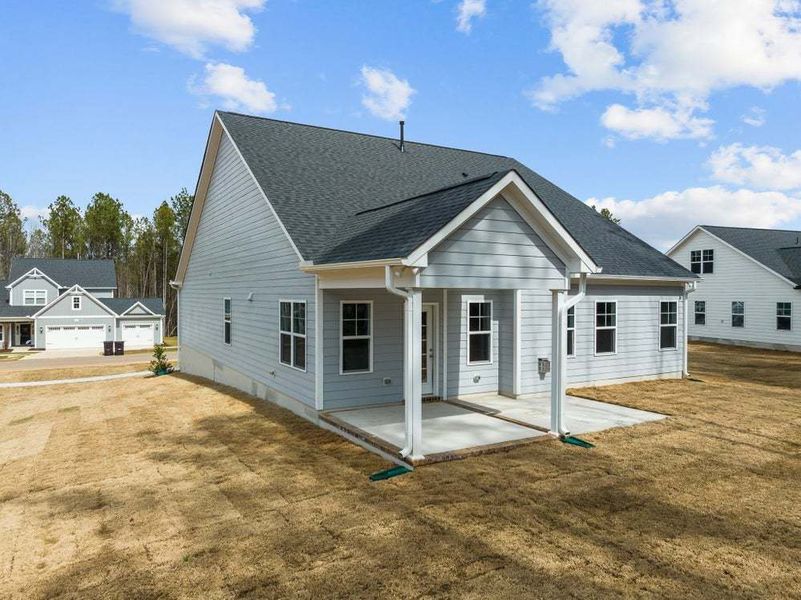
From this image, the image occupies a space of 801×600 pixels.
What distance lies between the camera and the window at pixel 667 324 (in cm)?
1438

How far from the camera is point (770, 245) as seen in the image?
2786cm

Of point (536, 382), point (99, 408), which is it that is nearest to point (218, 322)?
point (99, 408)

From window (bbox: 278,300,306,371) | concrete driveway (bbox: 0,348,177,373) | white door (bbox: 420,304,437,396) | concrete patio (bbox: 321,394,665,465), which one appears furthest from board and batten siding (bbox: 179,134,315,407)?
concrete driveway (bbox: 0,348,177,373)

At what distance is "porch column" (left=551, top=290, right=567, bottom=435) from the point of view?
27.2 ft

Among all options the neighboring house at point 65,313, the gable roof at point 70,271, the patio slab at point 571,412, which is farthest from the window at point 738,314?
the gable roof at point 70,271

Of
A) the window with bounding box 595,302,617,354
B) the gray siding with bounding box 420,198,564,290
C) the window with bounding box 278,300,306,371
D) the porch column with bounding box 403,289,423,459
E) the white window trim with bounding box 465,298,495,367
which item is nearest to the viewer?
the porch column with bounding box 403,289,423,459

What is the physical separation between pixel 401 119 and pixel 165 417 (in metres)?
11.1

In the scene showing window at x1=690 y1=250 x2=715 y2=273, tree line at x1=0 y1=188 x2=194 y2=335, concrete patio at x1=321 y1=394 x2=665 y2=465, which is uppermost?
tree line at x1=0 y1=188 x2=194 y2=335

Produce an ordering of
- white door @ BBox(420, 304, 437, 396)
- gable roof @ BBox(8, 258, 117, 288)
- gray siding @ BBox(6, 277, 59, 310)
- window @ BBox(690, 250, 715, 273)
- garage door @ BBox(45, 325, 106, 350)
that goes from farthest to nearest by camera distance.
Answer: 1. gable roof @ BBox(8, 258, 117, 288)
2. gray siding @ BBox(6, 277, 59, 310)
3. garage door @ BBox(45, 325, 106, 350)
4. window @ BBox(690, 250, 715, 273)
5. white door @ BBox(420, 304, 437, 396)

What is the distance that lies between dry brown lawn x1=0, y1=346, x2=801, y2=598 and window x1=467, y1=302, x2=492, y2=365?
11.9ft

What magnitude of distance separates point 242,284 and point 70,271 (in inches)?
1655

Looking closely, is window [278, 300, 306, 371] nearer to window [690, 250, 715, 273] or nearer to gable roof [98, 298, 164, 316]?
window [690, 250, 715, 273]

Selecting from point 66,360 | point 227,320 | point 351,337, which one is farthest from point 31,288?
point 351,337

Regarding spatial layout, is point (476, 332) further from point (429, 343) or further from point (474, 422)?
point (474, 422)
